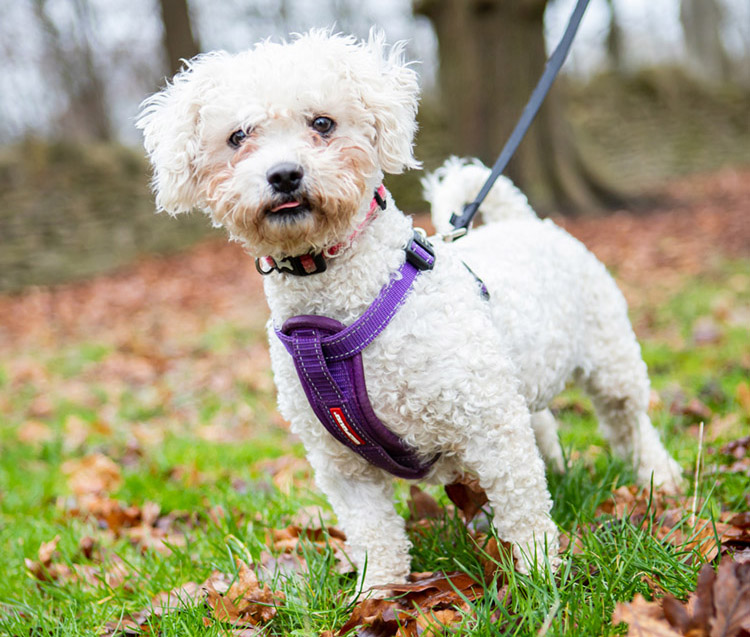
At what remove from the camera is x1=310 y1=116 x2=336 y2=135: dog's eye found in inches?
85.7

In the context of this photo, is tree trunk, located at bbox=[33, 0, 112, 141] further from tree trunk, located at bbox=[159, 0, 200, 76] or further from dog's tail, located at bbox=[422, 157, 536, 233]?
dog's tail, located at bbox=[422, 157, 536, 233]

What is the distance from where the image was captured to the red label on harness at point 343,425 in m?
2.21

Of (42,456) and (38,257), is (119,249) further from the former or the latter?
(42,456)

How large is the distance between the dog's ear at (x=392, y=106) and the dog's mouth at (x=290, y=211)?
36 cm

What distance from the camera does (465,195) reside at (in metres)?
3.40

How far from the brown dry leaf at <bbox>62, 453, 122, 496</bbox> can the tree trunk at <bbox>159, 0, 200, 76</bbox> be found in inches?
399

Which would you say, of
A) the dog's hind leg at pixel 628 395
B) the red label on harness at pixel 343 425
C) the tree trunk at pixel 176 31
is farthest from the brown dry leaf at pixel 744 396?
the tree trunk at pixel 176 31

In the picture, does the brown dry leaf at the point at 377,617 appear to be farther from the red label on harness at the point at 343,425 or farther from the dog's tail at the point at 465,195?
the dog's tail at the point at 465,195

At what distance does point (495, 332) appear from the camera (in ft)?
7.70

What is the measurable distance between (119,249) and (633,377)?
1199 centimetres

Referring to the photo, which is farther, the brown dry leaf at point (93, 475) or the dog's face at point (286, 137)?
the brown dry leaf at point (93, 475)

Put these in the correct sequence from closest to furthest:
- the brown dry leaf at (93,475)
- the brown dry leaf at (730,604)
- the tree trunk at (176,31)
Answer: the brown dry leaf at (730,604) < the brown dry leaf at (93,475) < the tree trunk at (176,31)

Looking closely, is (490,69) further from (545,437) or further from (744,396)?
(545,437)

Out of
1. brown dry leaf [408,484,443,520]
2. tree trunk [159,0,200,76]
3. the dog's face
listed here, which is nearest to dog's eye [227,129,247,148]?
the dog's face
